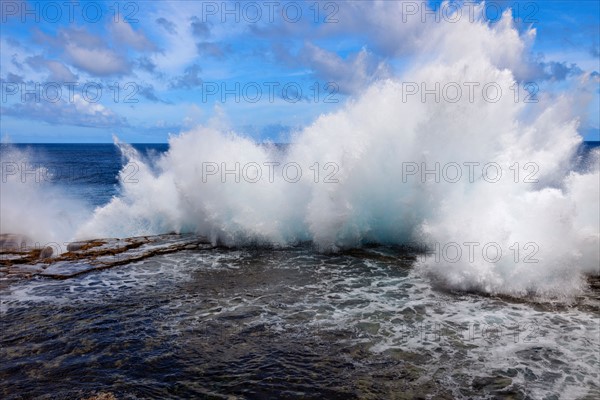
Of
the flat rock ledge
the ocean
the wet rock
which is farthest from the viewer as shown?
the flat rock ledge

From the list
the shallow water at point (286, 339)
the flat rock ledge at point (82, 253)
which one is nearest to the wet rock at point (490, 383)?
the shallow water at point (286, 339)

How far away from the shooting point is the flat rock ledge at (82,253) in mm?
13656

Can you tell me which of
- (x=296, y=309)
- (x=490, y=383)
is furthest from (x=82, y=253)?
(x=490, y=383)

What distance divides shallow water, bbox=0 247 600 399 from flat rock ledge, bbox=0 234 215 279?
123cm

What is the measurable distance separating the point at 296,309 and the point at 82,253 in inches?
392

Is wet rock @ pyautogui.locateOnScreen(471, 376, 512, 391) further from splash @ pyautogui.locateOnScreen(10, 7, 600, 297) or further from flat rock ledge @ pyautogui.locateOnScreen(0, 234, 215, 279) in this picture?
flat rock ledge @ pyautogui.locateOnScreen(0, 234, 215, 279)

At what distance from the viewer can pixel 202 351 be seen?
786cm

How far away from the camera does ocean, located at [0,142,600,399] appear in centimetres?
688

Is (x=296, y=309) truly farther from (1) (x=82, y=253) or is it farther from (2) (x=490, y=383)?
(1) (x=82, y=253)

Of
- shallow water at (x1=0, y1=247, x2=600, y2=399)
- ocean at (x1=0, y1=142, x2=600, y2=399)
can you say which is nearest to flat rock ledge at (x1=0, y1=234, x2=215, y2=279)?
ocean at (x1=0, y1=142, x2=600, y2=399)

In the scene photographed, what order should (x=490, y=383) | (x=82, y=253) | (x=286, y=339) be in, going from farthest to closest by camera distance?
(x=82, y=253) → (x=286, y=339) → (x=490, y=383)

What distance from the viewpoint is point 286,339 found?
8359 mm

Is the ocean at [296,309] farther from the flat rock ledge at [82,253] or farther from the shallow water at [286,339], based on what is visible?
the flat rock ledge at [82,253]

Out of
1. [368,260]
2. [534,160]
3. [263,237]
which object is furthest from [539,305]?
[263,237]
